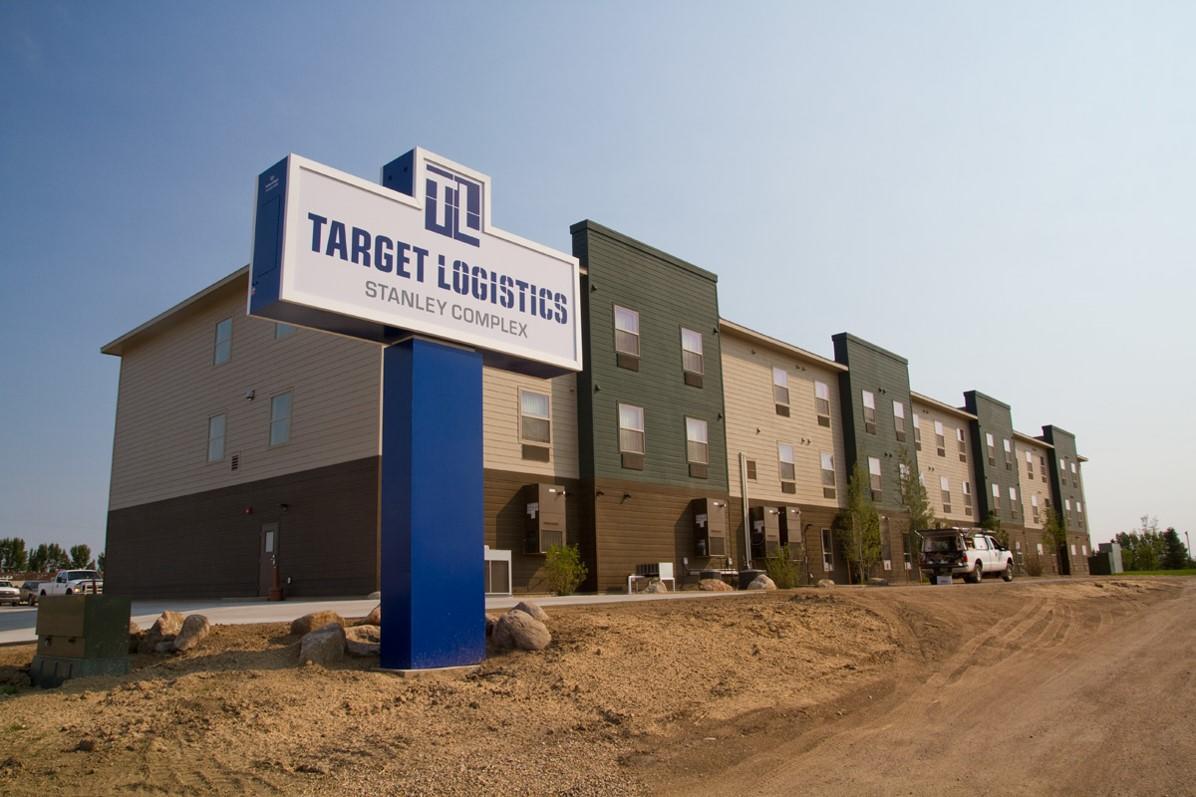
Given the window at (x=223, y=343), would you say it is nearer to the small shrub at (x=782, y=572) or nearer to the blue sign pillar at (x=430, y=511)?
the small shrub at (x=782, y=572)

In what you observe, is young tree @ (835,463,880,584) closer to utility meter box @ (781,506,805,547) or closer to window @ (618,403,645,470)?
utility meter box @ (781,506,805,547)

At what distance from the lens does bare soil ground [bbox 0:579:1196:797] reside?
260 inches

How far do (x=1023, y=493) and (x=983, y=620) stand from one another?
42141mm

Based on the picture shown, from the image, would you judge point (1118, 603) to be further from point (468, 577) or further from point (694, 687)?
point (468, 577)

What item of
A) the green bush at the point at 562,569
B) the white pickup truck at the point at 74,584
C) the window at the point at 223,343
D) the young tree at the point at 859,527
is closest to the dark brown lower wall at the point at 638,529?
the green bush at the point at 562,569

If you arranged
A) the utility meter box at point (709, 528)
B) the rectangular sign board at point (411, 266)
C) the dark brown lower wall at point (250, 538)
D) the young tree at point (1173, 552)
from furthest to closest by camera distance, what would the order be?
the young tree at point (1173, 552) → the utility meter box at point (709, 528) → the dark brown lower wall at point (250, 538) → the rectangular sign board at point (411, 266)

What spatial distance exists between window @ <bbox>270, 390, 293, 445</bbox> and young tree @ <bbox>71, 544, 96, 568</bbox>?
119 m

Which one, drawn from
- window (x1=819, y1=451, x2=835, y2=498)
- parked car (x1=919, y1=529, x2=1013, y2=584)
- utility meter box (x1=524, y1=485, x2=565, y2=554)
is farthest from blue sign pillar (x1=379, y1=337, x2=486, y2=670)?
window (x1=819, y1=451, x2=835, y2=498)

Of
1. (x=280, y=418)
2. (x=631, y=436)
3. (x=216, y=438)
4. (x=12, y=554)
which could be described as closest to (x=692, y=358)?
(x=631, y=436)

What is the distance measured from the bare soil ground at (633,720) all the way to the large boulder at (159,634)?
0.52 meters

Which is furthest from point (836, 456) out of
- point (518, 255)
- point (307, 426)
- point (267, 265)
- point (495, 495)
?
point (267, 265)

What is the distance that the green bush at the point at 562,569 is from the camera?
2234 cm

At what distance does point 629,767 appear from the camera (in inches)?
286

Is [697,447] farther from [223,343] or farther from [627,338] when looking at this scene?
[223,343]
